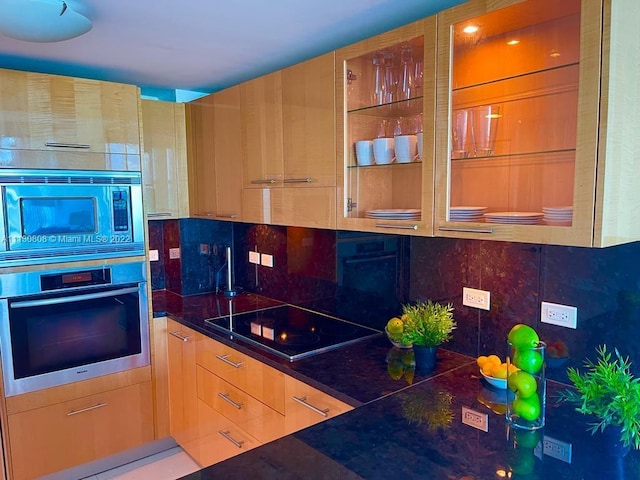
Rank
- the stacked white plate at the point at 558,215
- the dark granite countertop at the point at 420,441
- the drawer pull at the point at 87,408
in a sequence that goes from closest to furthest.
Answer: the dark granite countertop at the point at 420,441, the stacked white plate at the point at 558,215, the drawer pull at the point at 87,408

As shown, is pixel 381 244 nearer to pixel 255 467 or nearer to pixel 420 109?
pixel 420 109

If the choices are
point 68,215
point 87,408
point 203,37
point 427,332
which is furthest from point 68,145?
point 427,332

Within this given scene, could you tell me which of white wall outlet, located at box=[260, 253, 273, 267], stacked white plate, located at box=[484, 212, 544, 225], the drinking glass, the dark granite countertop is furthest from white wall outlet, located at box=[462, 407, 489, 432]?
white wall outlet, located at box=[260, 253, 273, 267]

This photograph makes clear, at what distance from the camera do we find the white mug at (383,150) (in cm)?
184

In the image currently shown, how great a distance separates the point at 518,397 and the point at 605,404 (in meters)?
0.23

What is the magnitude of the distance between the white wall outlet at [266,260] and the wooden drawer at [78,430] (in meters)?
1.01

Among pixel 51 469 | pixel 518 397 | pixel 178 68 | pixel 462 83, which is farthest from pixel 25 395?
pixel 462 83

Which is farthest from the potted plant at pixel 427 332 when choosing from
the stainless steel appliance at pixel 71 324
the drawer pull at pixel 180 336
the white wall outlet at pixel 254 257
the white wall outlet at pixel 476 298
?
the stainless steel appliance at pixel 71 324

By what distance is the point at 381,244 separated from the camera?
220 centimetres

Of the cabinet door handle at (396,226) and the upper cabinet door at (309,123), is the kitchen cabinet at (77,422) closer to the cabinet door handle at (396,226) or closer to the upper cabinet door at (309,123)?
the upper cabinet door at (309,123)

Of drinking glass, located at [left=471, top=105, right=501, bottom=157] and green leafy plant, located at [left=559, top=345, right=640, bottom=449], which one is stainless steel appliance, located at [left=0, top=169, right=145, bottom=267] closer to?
drinking glass, located at [left=471, top=105, right=501, bottom=157]

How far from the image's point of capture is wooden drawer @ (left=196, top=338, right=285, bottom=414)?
1.92 meters

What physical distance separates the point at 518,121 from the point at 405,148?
0.41 meters

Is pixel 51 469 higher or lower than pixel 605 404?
lower
